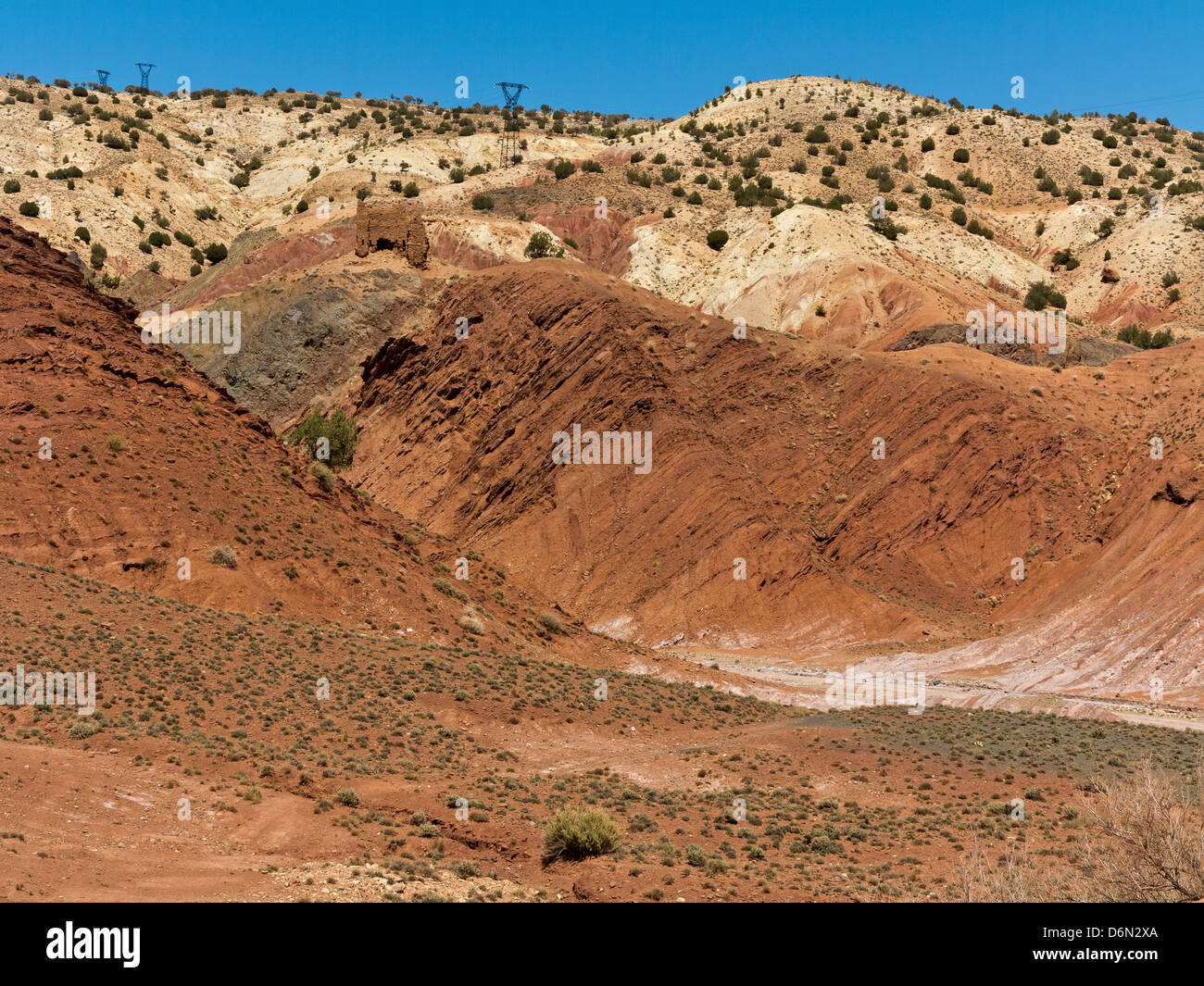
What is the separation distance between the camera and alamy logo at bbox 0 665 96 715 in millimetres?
19234

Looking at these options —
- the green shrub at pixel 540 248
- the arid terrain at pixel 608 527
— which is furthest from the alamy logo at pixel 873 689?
the green shrub at pixel 540 248

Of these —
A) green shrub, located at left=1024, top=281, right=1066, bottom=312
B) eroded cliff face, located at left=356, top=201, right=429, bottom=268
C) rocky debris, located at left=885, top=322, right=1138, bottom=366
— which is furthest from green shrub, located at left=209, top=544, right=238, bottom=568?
green shrub, located at left=1024, top=281, right=1066, bottom=312

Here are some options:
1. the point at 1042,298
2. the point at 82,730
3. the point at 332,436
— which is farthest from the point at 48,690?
the point at 1042,298

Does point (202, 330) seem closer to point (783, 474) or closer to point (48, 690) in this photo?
point (783, 474)

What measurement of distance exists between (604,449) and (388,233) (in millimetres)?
22357

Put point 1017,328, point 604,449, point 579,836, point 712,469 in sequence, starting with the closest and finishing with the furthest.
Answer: point 579,836 < point 712,469 < point 604,449 < point 1017,328

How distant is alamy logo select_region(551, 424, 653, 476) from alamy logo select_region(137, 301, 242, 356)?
19091mm

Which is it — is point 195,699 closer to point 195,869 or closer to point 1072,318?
point 195,869

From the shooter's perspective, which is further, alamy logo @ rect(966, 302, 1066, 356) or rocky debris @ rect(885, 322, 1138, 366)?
alamy logo @ rect(966, 302, 1066, 356)

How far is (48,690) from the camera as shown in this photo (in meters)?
19.6

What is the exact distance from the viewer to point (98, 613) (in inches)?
907

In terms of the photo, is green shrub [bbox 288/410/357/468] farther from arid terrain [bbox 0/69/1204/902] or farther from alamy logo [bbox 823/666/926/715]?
alamy logo [bbox 823/666/926/715]

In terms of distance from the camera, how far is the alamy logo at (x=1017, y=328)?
52.4 metres

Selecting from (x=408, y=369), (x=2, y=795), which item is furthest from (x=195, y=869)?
(x=408, y=369)
